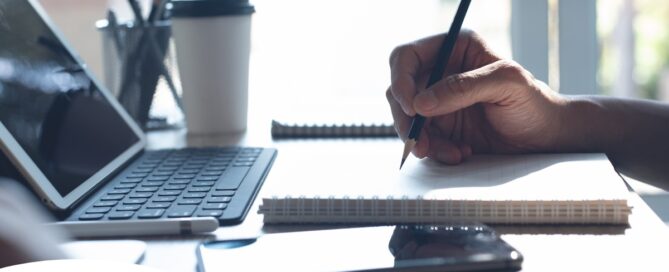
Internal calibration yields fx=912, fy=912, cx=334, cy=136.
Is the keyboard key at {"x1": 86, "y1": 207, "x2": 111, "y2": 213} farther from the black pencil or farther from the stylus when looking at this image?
the black pencil

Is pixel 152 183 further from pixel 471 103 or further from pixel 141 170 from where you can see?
pixel 471 103

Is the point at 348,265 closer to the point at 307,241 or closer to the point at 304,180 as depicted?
the point at 307,241

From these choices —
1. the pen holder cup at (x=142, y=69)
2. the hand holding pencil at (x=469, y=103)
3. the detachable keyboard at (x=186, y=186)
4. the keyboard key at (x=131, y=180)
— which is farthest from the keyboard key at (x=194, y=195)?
the pen holder cup at (x=142, y=69)

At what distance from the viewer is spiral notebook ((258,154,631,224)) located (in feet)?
2.30

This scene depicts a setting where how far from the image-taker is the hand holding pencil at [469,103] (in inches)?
35.0

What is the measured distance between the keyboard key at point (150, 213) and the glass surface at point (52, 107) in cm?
9

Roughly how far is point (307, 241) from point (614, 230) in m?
0.23

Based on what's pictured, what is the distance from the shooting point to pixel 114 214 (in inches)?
30.5

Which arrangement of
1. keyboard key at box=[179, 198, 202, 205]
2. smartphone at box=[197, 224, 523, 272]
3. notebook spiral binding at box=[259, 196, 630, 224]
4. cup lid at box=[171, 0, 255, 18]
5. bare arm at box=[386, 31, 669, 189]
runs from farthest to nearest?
cup lid at box=[171, 0, 255, 18] < bare arm at box=[386, 31, 669, 189] < keyboard key at box=[179, 198, 202, 205] < notebook spiral binding at box=[259, 196, 630, 224] < smartphone at box=[197, 224, 523, 272]

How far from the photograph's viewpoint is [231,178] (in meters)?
0.91

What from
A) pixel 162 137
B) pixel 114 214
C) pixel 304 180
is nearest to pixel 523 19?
pixel 162 137

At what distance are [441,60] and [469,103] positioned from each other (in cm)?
6

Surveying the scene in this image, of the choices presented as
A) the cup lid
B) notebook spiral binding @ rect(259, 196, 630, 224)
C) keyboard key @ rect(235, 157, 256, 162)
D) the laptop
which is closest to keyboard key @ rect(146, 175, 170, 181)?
the laptop

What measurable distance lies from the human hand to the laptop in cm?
17
